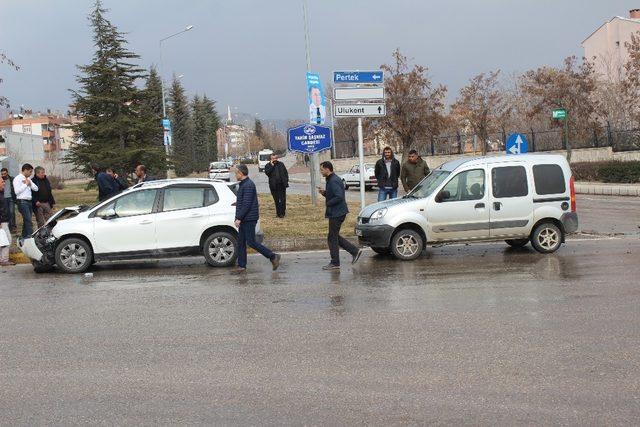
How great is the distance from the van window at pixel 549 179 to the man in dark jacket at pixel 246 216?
16.2 feet

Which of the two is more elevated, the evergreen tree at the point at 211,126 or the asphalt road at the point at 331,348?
the evergreen tree at the point at 211,126

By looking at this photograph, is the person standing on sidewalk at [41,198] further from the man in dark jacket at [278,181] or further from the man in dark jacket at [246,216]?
the man in dark jacket at [246,216]

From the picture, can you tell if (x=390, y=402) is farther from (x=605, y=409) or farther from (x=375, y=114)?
(x=375, y=114)

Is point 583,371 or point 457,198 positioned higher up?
point 457,198

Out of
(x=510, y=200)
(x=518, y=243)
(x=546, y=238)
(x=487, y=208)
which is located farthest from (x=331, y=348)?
(x=518, y=243)

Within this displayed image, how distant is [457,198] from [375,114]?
4456 mm

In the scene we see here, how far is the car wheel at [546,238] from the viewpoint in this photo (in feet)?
42.4

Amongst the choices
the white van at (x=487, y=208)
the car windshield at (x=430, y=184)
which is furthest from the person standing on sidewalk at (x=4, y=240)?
the car windshield at (x=430, y=184)

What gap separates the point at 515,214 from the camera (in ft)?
42.2

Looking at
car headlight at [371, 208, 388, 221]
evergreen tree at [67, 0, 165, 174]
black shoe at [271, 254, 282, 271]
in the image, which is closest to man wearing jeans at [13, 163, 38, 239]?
black shoe at [271, 254, 282, 271]

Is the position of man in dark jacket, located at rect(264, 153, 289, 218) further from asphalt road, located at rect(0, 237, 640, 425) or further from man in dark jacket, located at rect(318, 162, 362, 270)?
asphalt road, located at rect(0, 237, 640, 425)

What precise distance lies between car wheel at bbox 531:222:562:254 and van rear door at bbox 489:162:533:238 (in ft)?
0.58

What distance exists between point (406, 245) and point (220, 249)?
326 cm

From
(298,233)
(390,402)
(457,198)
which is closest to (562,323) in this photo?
(390,402)
